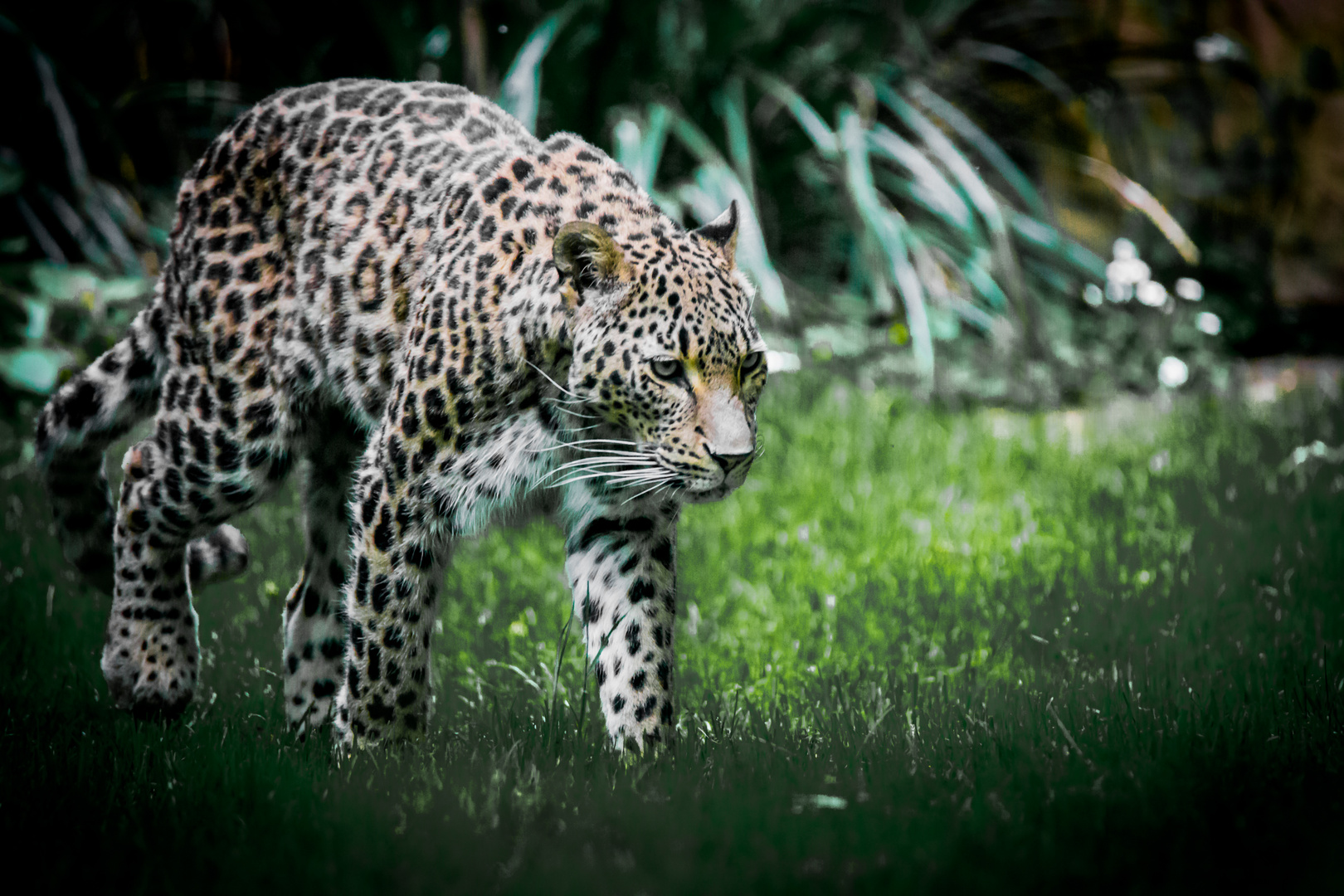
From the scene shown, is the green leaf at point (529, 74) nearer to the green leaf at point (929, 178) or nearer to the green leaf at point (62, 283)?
the green leaf at point (929, 178)

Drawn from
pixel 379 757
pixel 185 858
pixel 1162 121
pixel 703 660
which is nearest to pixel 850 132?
pixel 1162 121

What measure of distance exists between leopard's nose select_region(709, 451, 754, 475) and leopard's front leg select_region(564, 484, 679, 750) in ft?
1.42

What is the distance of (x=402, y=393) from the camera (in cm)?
378

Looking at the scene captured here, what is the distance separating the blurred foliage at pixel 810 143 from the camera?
8094 millimetres

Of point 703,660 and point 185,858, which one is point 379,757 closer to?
point 185,858

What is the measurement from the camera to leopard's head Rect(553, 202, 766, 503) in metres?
3.43

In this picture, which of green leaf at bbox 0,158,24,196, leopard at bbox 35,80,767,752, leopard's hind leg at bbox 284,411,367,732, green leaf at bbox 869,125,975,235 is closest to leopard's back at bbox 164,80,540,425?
leopard at bbox 35,80,767,752

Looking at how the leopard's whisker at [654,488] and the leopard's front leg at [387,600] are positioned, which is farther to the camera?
the leopard's front leg at [387,600]

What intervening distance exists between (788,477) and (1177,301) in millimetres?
4435

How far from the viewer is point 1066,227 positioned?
1075 cm

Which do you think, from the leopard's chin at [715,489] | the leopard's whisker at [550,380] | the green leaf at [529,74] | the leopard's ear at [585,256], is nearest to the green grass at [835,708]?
the leopard's chin at [715,489]

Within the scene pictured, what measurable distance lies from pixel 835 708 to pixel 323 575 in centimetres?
189

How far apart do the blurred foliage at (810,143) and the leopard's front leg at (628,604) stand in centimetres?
373

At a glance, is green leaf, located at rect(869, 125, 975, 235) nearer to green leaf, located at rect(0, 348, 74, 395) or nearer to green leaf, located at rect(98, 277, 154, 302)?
green leaf, located at rect(98, 277, 154, 302)
